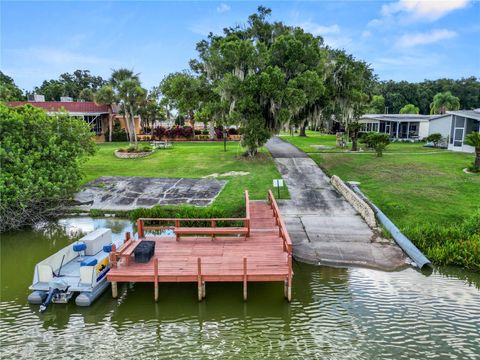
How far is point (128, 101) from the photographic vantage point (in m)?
32.7

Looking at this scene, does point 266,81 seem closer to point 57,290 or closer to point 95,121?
point 57,290

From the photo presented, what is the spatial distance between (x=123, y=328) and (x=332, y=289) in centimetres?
596

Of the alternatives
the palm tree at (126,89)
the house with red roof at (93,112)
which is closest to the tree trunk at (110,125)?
the house with red roof at (93,112)

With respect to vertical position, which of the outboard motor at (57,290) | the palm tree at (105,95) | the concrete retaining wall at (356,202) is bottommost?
the outboard motor at (57,290)

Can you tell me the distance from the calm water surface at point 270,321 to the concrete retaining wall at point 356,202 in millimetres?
4037

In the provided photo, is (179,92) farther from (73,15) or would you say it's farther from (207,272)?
(207,272)

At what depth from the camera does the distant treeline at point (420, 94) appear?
7156 cm

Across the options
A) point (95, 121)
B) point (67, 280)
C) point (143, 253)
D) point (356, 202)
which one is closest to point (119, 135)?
point (95, 121)

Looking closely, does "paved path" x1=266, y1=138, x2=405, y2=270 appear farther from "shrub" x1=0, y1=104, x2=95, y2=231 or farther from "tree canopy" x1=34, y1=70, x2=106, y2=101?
"tree canopy" x1=34, y1=70, x2=106, y2=101

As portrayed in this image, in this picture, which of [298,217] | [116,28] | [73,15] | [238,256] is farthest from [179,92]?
[238,256]

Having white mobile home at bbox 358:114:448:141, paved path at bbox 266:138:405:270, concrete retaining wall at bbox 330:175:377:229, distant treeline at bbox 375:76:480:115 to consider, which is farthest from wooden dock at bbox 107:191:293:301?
distant treeline at bbox 375:76:480:115

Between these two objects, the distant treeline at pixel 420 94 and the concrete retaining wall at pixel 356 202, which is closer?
the concrete retaining wall at pixel 356 202

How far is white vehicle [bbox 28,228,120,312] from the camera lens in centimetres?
1008

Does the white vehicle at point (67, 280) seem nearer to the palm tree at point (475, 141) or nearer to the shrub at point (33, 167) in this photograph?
the shrub at point (33, 167)
